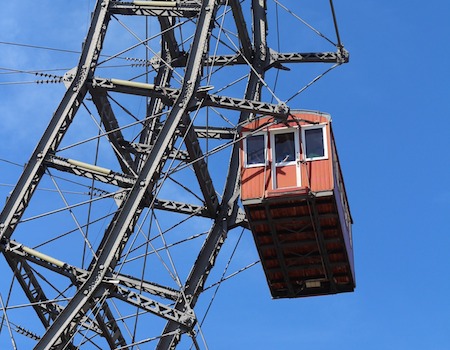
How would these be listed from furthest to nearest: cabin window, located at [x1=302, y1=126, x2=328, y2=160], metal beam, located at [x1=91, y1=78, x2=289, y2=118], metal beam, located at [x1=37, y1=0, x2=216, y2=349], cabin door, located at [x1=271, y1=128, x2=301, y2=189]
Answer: cabin window, located at [x1=302, y1=126, x2=328, y2=160] < cabin door, located at [x1=271, y1=128, x2=301, y2=189] < metal beam, located at [x1=91, y1=78, x2=289, y2=118] < metal beam, located at [x1=37, y1=0, x2=216, y2=349]

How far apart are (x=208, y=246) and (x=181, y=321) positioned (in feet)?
17.6

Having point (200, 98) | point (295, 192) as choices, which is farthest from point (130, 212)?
point (295, 192)

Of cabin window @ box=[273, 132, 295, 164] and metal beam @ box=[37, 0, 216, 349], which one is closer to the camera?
metal beam @ box=[37, 0, 216, 349]

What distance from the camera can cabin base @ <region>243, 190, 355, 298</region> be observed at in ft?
112

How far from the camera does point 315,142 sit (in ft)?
114

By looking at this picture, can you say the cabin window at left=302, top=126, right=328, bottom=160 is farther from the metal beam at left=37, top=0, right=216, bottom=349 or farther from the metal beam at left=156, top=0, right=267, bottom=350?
the metal beam at left=37, top=0, right=216, bottom=349

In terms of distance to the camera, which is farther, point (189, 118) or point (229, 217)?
point (229, 217)

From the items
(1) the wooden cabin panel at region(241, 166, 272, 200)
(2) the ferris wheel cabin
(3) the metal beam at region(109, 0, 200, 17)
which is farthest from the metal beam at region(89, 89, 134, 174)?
(2) the ferris wheel cabin

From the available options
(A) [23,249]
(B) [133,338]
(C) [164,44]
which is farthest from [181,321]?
(C) [164,44]

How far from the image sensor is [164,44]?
4091 cm

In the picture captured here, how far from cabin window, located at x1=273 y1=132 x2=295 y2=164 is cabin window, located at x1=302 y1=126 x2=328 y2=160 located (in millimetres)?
366

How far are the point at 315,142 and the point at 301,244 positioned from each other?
295 cm

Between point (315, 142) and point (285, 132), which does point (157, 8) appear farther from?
point (315, 142)

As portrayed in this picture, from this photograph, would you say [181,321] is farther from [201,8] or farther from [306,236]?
[201,8]
